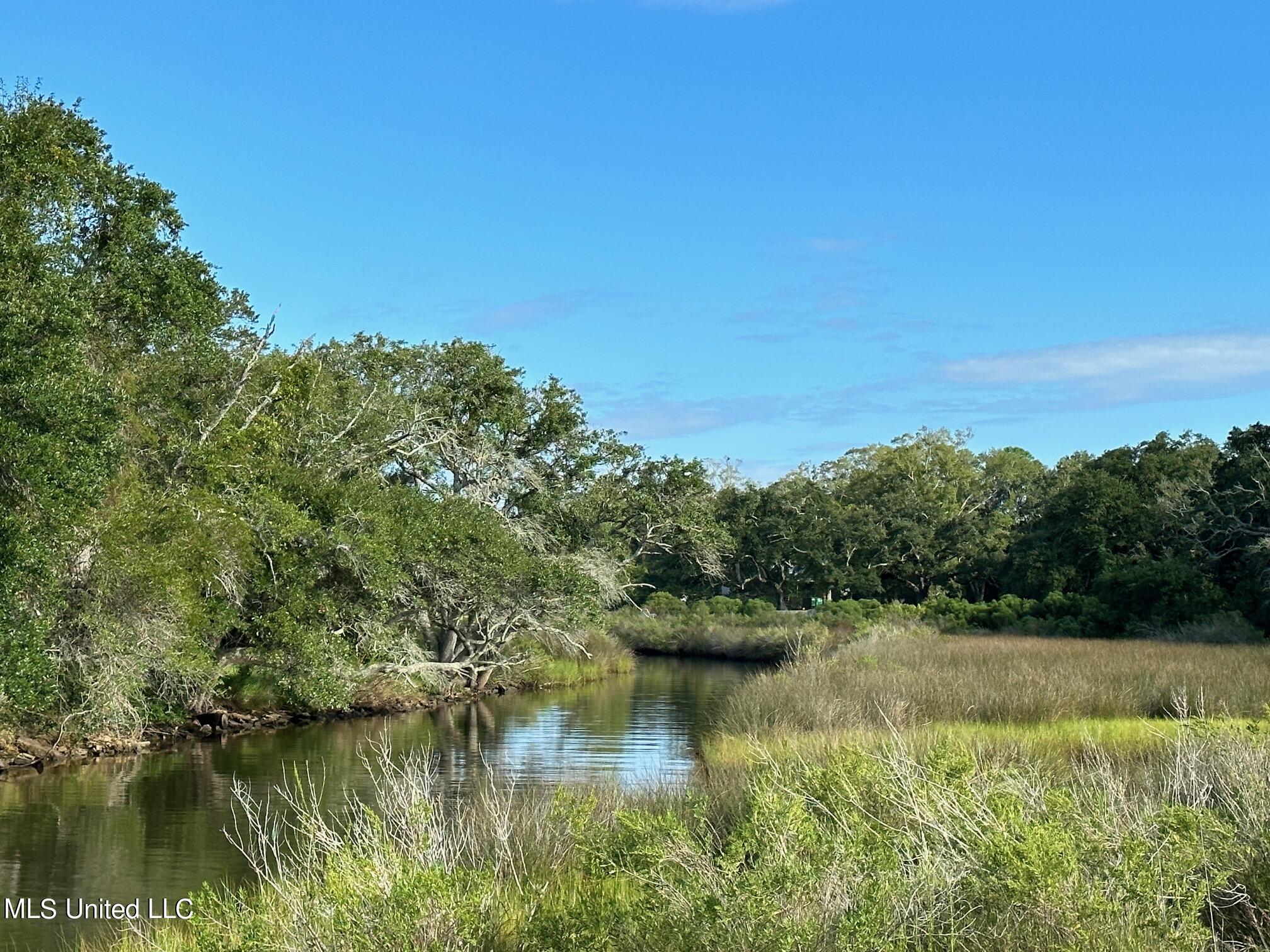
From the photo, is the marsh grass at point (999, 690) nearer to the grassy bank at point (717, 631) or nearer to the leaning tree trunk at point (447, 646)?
the leaning tree trunk at point (447, 646)

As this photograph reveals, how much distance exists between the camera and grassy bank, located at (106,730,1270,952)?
18.6ft

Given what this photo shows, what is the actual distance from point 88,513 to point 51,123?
644 centimetres

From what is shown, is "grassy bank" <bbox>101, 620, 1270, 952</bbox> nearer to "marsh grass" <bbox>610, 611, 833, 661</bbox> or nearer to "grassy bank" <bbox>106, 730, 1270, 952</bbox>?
"grassy bank" <bbox>106, 730, 1270, 952</bbox>

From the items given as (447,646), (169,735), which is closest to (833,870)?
(169,735)

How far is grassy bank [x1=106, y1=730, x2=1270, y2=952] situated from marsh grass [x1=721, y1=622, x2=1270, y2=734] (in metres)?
7.07

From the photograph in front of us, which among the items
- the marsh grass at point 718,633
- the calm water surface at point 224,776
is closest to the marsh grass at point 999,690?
the calm water surface at point 224,776

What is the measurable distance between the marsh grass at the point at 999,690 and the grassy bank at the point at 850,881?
707 centimetres

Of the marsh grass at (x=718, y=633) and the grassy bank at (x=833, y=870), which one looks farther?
the marsh grass at (x=718, y=633)

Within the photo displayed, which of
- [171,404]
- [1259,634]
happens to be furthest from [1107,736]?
[1259,634]

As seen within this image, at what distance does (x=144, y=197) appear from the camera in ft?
71.4

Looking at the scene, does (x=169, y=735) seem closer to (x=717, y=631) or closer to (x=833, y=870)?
(x=833, y=870)

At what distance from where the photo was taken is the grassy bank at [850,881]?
18.6 ft

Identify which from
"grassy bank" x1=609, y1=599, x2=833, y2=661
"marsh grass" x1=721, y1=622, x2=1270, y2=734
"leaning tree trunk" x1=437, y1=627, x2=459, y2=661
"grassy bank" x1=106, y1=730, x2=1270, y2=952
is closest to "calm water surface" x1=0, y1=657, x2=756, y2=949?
"marsh grass" x1=721, y1=622, x2=1270, y2=734

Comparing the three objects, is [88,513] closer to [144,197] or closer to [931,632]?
[144,197]
